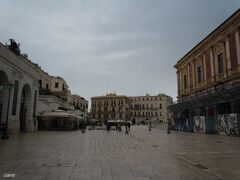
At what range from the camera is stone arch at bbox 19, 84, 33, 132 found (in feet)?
95.3

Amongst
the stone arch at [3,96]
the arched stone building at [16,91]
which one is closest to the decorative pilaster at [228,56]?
the arched stone building at [16,91]

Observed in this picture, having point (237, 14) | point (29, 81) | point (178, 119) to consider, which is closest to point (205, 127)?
point (178, 119)

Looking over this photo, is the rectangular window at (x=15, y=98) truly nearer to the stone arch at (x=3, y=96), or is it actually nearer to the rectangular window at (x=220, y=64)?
the stone arch at (x=3, y=96)

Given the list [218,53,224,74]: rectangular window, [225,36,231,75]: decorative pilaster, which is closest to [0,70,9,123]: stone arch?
[225,36,231,75]: decorative pilaster

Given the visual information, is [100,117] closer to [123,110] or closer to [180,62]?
[123,110]

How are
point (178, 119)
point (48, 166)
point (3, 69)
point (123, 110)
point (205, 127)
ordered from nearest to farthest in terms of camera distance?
1. point (48, 166)
2. point (3, 69)
3. point (205, 127)
4. point (178, 119)
5. point (123, 110)

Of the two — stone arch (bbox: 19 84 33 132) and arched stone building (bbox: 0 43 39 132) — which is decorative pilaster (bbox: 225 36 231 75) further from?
stone arch (bbox: 19 84 33 132)

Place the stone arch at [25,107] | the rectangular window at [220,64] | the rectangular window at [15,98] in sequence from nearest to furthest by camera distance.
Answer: the rectangular window at [15,98], the stone arch at [25,107], the rectangular window at [220,64]

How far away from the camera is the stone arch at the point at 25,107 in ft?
95.3

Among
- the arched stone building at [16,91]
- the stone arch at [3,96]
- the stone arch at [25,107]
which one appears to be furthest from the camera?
the stone arch at [25,107]

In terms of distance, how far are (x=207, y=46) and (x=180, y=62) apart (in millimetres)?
10645

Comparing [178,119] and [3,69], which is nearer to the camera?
[3,69]

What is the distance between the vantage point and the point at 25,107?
97.7 ft

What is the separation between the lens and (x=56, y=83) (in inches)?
2259
